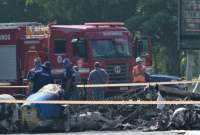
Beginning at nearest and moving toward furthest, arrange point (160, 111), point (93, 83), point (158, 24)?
point (160, 111) < point (93, 83) < point (158, 24)

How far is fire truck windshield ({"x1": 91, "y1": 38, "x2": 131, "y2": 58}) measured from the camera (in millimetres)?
27156

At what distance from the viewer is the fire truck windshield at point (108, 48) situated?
27.2 metres

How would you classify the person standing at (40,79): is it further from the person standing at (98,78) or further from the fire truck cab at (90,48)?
the fire truck cab at (90,48)

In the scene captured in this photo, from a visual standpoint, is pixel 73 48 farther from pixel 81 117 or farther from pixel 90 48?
pixel 81 117

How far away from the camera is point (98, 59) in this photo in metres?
27.1

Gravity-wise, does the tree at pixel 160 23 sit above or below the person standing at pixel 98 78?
above

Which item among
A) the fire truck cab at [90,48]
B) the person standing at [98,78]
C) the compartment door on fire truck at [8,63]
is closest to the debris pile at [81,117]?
the person standing at [98,78]

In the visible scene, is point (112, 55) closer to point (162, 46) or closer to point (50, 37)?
point (50, 37)

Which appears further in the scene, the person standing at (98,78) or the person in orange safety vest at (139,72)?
the person in orange safety vest at (139,72)

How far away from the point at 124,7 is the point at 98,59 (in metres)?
20.3

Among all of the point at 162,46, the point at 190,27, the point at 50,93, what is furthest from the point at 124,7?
the point at 50,93

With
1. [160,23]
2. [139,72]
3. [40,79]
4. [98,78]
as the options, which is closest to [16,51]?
[98,78]

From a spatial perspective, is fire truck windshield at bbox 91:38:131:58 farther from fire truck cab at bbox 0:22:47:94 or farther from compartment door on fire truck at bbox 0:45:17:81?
compartment door on fire truck at bbox 0:45:17:81

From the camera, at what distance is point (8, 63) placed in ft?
93.7
